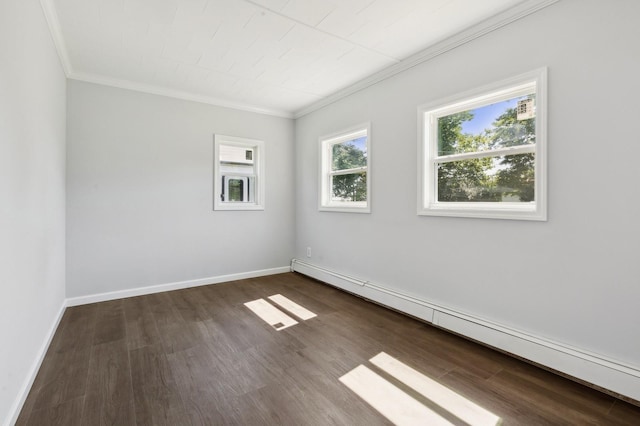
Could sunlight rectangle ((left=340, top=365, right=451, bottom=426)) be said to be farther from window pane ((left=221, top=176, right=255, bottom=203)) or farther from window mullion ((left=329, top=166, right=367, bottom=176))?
window pane ((left=221, top=176, right=255, bottom=203))

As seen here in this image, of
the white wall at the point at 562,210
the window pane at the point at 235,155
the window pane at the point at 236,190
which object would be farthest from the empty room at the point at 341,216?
the window pane at the point at 236,190

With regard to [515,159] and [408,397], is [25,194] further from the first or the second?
[515,159]

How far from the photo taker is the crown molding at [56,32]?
90.8 inches

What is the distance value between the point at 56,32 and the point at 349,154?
3.27 m

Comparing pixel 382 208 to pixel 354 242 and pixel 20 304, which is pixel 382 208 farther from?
pixel 20 304

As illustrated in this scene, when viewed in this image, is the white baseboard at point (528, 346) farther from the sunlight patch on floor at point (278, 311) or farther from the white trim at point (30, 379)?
the white trim at point (30, 379)

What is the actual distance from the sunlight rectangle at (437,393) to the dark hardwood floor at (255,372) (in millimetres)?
53

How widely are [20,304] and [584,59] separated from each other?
3923 mm

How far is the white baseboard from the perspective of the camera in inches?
73.4

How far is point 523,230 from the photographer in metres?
2.34

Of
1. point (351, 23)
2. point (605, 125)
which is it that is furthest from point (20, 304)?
point (605, 125)

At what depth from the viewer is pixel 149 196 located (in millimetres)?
3977

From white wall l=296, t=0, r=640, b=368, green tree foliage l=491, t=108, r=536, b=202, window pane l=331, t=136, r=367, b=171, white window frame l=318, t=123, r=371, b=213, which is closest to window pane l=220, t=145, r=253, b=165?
white window frame l=318, t=123, r=371, b=213

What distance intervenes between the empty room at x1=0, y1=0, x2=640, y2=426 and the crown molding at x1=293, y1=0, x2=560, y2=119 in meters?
0.02
